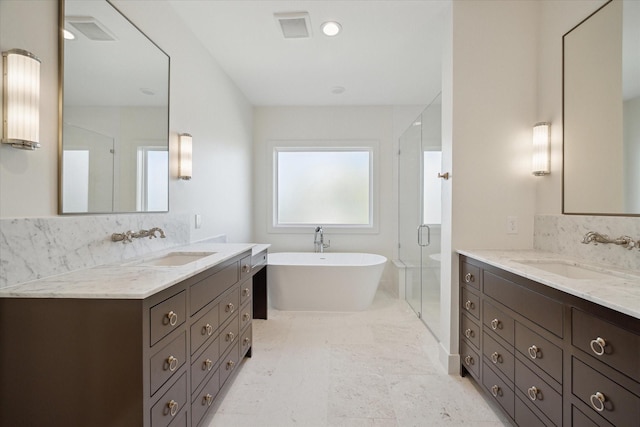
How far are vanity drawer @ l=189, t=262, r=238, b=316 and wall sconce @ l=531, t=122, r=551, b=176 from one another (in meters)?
2.10

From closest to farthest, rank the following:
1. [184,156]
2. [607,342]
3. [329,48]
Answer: [607,342] → [184,156] → [329,48]

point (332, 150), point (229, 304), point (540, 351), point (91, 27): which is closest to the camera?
point (540, 351)

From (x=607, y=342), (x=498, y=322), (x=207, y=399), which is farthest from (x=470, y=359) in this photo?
(x=207, y=399)

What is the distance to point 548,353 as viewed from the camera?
1.18 meters

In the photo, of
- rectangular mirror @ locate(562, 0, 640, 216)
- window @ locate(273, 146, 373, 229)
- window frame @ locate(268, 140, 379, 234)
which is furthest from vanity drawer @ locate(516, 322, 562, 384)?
window @ locate(273, 146, 373, 229)

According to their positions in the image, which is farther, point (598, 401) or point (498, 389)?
point (498, 389)

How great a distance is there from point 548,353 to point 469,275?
71 cm

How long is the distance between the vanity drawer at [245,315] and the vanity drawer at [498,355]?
5.10 ft

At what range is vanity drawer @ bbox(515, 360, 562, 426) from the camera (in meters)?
1.13

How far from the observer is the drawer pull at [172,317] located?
3.64 feet

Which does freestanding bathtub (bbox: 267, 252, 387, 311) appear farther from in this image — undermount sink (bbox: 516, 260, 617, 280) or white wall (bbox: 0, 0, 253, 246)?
undermount sink (bbox: 516, 260, 617, 280)

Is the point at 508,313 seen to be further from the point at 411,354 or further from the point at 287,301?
the point at 287,301

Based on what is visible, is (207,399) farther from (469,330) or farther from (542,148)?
(542,148)

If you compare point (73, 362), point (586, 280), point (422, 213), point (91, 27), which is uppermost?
point (91, 27)
